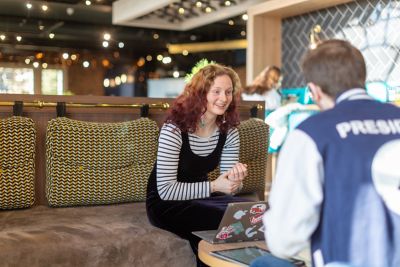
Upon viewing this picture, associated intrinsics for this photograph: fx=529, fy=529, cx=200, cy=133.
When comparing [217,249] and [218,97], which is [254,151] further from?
[217,249]

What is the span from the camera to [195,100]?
2.40m

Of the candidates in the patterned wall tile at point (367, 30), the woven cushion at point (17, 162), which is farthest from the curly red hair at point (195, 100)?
the patterned wall tile at point (367, 30)

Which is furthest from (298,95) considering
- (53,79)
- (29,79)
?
(53,79)

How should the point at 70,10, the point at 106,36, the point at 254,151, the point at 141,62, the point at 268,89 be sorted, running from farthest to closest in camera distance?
the point at 141,62 < the point at 106,36 < the point at 70,10 < the point at 268,89 < the point at 254,151

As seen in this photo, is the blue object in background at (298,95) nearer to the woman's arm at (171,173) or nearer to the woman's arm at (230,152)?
the woman's arm at (230,152)

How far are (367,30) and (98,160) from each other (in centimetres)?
369

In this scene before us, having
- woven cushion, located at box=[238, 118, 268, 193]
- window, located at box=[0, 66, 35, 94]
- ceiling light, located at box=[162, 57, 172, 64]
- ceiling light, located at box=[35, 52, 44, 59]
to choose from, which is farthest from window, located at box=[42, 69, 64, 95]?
woven cushion, located at box=[238, 118, 268, 193]

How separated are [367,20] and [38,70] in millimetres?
7261

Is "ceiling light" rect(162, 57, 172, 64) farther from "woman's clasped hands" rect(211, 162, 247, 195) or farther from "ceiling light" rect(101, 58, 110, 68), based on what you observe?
"woman's clasped hands" rect(211, 162, 247, 195)

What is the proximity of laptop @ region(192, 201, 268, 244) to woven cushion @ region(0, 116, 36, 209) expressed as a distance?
1.07 metres

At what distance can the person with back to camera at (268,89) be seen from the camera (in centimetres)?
566

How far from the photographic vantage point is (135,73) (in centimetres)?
1386

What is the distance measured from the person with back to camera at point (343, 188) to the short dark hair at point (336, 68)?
41 millimetres

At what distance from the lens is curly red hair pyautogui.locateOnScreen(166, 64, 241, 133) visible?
236cm
